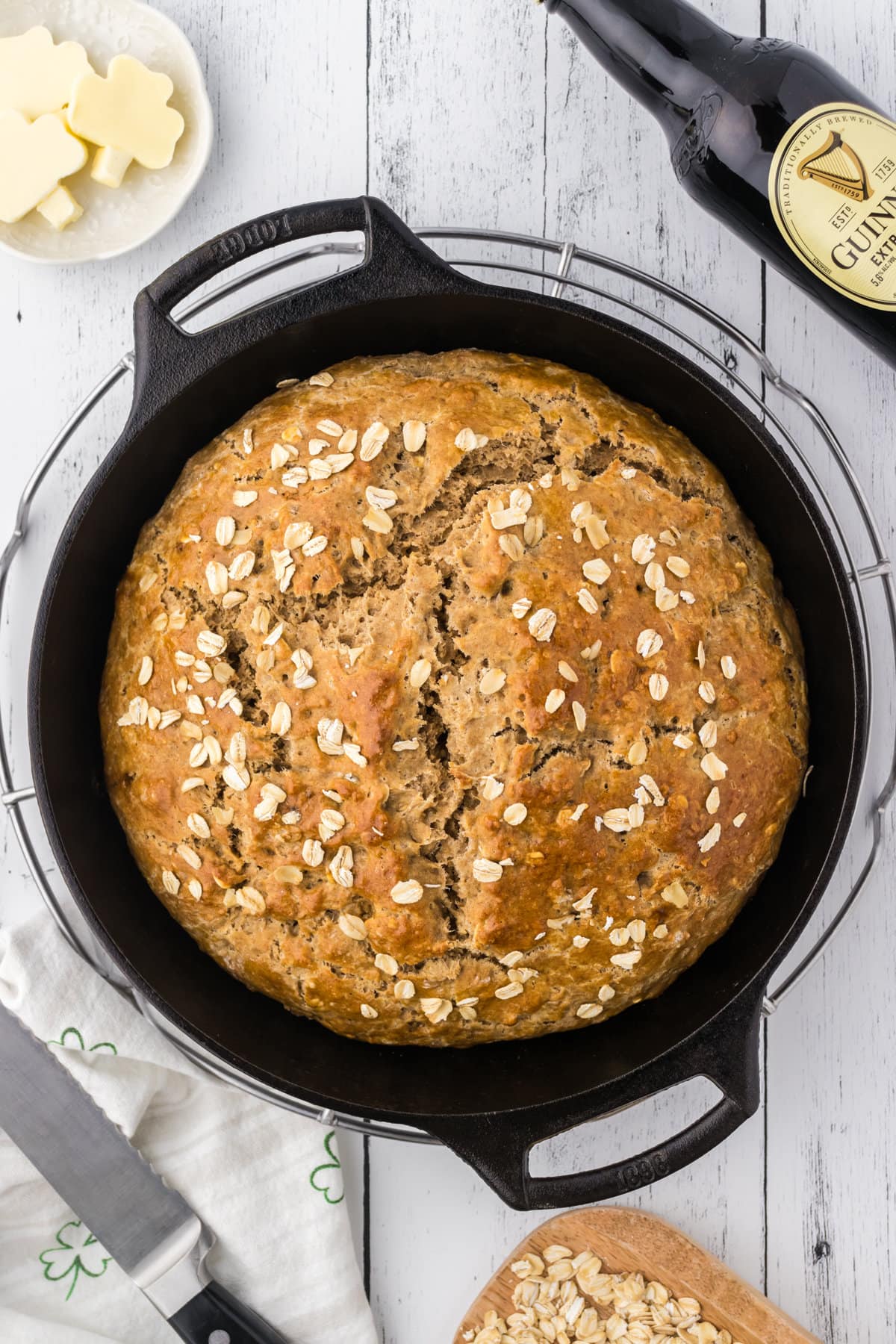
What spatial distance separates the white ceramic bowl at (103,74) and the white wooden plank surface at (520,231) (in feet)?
0.19

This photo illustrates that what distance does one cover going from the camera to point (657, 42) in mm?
2023

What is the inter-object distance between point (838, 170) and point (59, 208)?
1483 millimetres

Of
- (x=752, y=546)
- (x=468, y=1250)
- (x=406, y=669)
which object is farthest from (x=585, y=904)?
(x=468, y=1250)

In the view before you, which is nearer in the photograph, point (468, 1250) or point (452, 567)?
point (452, 567)

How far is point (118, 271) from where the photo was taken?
238 cm

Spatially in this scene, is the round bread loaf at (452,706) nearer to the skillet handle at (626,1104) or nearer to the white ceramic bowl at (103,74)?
the skillet handle at (626,1104)

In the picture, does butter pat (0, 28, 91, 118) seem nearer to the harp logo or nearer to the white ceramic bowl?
the white ceramic bowl

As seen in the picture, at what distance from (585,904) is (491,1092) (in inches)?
18.3

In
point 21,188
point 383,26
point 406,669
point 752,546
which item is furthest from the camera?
point 383,26

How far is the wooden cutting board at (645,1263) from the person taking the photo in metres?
2.40

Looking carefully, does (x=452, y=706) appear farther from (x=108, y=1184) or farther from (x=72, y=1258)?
(x=72, y=1258)

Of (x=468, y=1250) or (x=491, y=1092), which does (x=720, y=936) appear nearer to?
(x=491, y=1092)

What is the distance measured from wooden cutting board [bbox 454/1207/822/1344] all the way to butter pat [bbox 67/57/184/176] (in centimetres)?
235

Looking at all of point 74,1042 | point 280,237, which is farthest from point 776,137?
point 74,1042
